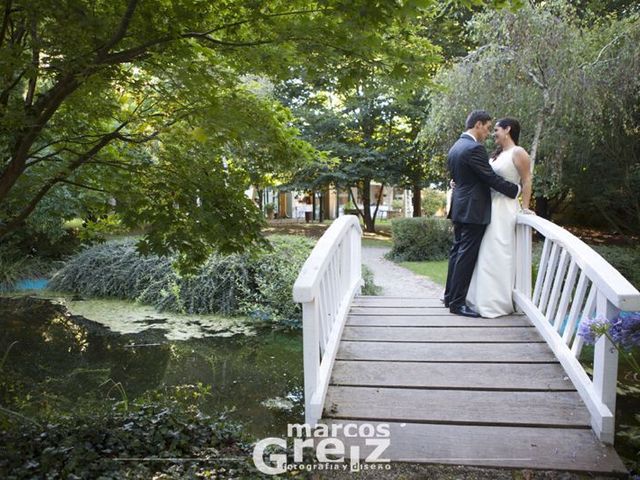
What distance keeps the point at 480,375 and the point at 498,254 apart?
4.40 feet

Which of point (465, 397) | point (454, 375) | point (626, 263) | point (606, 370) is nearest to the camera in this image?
point (606, 370)

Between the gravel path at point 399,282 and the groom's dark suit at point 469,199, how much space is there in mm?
3058

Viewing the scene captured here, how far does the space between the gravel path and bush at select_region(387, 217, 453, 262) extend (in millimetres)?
694

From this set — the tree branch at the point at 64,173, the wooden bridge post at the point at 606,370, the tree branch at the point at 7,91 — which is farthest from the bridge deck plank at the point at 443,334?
the tree branch at the point at 7,91

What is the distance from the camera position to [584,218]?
18.7m

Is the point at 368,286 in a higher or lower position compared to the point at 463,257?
lower

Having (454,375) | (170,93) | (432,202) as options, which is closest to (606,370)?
(454,375)

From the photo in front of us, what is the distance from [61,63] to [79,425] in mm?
2195

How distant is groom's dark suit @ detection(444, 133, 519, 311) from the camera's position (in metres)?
4.13

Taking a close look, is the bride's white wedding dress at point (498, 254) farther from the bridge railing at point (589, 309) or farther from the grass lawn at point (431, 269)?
the grass lawn at point (431, 269)

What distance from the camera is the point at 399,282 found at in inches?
389

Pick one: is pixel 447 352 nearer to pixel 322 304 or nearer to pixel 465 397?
pixel 465 397

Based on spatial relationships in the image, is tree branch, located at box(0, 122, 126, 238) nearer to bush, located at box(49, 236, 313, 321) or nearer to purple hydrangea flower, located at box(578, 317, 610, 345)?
purple hydrangea flower, located at box(578, 317, 610, 345)

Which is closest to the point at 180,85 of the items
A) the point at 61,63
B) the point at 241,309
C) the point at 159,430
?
the point at 61,63
